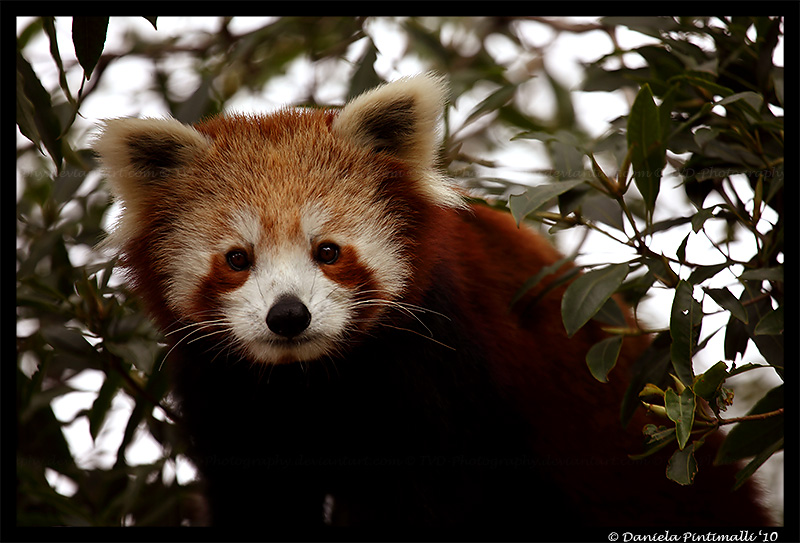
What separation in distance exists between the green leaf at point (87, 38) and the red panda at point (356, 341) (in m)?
0.21

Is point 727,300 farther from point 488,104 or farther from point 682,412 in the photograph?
point 488,104

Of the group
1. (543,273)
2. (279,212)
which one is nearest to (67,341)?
(279,212)

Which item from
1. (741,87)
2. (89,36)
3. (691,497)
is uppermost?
(89,36)

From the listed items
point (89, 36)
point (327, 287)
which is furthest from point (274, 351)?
point (89, 36)

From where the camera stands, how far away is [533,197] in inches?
79.0

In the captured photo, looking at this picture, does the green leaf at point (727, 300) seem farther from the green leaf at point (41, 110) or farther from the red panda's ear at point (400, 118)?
the green leaf at point (41, 110)

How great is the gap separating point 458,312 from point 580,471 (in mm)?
819

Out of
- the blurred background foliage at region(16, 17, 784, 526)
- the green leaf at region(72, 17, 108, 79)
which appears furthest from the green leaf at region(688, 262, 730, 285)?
the green leaf at region(72, 17, 108, 79)

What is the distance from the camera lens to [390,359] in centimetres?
232

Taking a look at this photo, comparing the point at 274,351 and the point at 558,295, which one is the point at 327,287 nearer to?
the point at 274,351

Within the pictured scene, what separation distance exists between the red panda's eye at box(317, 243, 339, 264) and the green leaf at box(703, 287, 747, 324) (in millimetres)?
1048

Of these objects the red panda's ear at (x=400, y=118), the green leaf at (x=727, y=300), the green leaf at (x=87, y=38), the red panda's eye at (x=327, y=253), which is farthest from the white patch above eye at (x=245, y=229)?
the green leaf at (x=727, y=300)

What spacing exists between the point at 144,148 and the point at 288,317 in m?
0.78

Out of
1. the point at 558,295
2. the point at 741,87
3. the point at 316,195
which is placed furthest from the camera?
the point at 558,295
